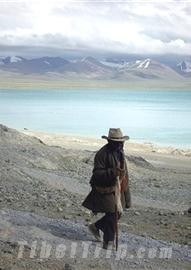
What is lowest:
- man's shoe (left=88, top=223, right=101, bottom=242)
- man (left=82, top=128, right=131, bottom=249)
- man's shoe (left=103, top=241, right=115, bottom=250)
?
man's shoe (left=103, top=241, right=115, bottom=250)

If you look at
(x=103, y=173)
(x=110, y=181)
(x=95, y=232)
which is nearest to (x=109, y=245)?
(x=95, y=232)

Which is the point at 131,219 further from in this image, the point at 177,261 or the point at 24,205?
the point at 177,261

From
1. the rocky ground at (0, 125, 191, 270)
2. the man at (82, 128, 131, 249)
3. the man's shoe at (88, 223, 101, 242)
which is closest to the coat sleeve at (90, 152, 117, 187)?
the man at (82, 128, 131, 249)

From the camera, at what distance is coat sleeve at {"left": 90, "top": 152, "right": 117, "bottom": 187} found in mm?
6637

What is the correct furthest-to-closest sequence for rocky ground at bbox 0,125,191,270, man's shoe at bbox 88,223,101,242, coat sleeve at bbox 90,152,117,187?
man's shoe at bbox 88,223,101,242, coat sleeve at bbox 90,152,117,187, rocky ground at bbox 0,125,191,270

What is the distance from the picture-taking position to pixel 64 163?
1555 centimetres

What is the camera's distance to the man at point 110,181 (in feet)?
21.9

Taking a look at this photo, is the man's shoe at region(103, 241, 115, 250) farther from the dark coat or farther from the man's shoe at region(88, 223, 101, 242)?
the dark coat

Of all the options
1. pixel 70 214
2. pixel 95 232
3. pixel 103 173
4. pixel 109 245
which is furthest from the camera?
pixel 70 214

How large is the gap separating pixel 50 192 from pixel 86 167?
15.7ft

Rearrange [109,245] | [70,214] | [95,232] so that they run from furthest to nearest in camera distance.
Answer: [70,214] < [95,232] < [109,245]

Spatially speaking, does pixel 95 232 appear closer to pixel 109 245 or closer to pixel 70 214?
pixel 109 245

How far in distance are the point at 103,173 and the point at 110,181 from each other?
14 cm

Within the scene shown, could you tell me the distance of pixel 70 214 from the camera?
29.5 feet
